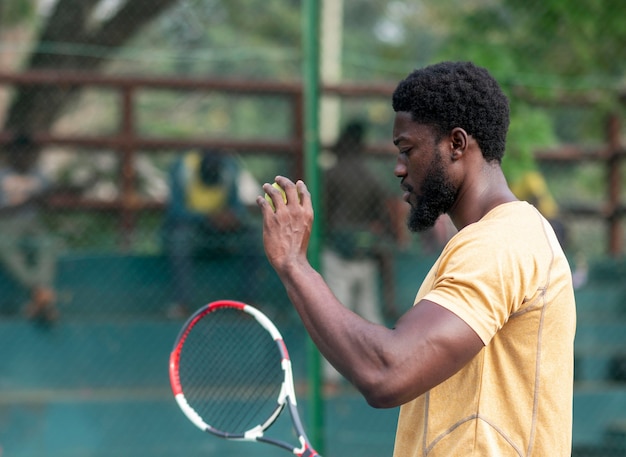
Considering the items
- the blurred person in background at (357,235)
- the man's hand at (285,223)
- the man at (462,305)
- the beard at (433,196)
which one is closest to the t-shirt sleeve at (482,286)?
the man at (462,305)

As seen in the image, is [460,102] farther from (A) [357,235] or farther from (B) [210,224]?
(B) [210,224]

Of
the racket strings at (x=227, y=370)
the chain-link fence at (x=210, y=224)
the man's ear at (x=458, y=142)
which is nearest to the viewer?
the man's ear at (x=458, y=142)

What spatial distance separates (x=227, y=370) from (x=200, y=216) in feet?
6.44

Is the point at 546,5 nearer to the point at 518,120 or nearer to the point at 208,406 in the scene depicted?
the point at 518,120

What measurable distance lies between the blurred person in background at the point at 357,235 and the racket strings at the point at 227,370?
1.10 m

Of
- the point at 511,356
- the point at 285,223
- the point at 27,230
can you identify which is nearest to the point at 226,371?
the point at 27,230

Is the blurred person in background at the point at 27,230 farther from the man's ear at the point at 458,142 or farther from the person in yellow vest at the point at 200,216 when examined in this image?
the man's ear at the point at 458,142

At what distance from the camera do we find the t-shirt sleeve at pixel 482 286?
2.03 metres

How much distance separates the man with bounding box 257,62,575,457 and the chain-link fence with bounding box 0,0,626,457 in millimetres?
3517

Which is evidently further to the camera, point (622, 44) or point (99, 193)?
point (99, 193)

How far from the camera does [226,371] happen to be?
506 centimetres

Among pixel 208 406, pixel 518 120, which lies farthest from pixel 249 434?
pixel 518 120

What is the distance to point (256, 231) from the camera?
689 centimetres

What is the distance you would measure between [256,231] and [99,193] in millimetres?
1417
